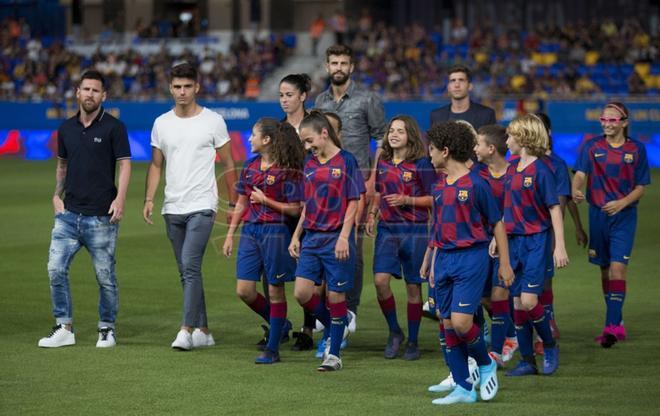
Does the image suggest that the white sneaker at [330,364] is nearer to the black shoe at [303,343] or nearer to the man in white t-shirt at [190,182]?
the black shoe at [303,343]

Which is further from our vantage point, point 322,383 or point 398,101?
point 398,101

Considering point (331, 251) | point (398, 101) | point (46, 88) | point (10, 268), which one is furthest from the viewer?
point (46, 88)

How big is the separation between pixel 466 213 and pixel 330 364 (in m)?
1.76

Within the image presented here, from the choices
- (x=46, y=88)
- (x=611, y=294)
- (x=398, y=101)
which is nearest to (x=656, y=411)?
(x=611, y=294)

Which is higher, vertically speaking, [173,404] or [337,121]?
[337,121]

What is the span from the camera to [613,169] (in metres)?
9.64

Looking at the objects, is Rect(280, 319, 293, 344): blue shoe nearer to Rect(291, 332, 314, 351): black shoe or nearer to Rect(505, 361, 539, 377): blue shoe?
Rect(291, 332, 314, 351): black shoe

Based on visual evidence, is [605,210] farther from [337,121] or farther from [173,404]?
[173,404]

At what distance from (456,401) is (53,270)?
12.5 feet

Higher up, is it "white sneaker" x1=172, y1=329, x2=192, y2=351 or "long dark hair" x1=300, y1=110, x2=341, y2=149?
"long dark hair" x1=300, y1=110, x2=341, y2=149

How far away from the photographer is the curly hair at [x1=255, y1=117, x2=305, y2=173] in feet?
28.9

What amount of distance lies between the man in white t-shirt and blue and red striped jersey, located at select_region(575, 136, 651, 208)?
314 centimetres

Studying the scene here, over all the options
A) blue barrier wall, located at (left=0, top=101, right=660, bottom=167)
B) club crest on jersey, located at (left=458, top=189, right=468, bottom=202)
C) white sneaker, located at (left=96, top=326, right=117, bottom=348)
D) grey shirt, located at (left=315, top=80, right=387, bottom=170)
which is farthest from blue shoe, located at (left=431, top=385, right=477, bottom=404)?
blue barrier wall, located at (left=0, top=101, right=660, bottom=167)

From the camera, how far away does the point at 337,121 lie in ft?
30.0
